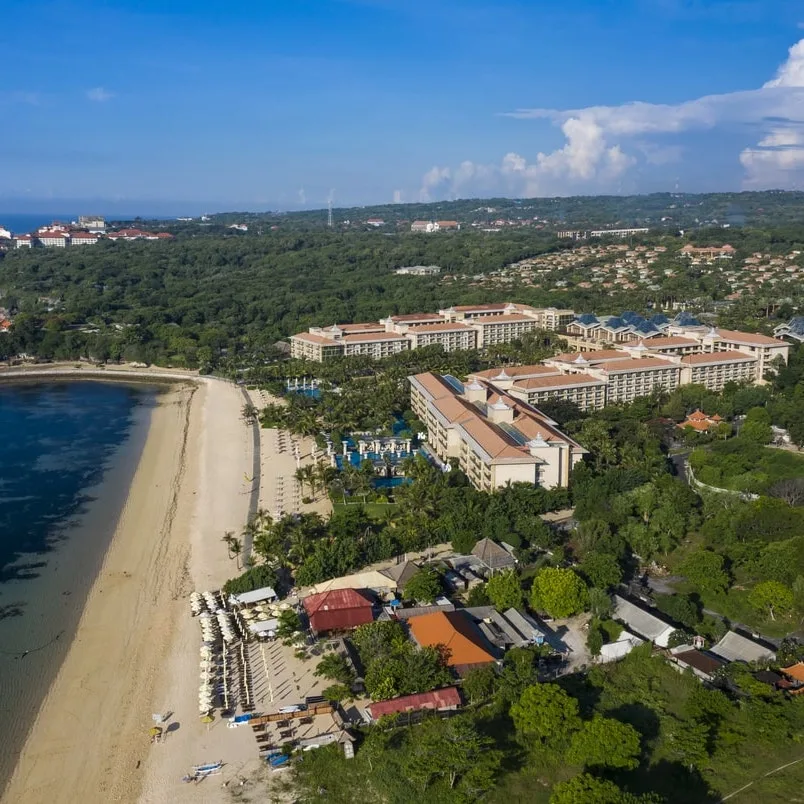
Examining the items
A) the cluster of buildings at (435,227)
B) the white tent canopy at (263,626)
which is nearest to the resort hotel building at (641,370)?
the white tent canopy at (263,626)

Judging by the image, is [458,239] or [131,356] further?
[458,239]

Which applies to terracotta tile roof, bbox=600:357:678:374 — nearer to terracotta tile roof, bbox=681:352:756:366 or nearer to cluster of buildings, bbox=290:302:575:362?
terracotta tile roof, bbox=681:352:756:366

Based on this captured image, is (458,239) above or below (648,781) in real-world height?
above

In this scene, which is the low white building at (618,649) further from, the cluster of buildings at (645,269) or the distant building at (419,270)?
the distant building at (419,270)

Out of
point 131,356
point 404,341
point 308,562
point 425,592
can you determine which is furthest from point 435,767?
point 131,356

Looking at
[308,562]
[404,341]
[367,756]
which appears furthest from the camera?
[404,341]

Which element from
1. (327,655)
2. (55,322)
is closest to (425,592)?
(327,655)

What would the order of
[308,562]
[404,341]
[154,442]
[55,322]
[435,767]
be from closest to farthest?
1. [435,767]
2. [308,562]
3. [154,442]
4. [404,341]
5. [55,322]

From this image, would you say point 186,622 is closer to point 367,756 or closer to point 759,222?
point 367,756
